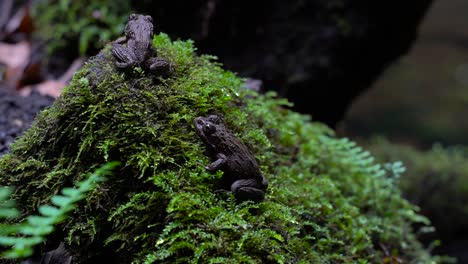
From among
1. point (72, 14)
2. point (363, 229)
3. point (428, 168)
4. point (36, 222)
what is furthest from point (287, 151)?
point (428, 168)

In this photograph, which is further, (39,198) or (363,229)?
(363,229)

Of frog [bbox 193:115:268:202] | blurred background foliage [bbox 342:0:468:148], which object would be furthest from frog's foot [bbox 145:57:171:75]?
blurred background foliage [bbox 342:0:468:148]

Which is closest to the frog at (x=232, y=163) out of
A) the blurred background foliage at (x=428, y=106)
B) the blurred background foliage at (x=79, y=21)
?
the blurred background foliage at (x=79, y=21)

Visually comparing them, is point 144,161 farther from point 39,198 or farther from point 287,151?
point 287,151

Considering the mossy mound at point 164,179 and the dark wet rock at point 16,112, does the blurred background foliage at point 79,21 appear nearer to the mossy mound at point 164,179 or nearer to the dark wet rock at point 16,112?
the dark wet rock at point 16,112

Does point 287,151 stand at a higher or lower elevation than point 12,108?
higher

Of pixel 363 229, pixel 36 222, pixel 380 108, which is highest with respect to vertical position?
pixel 380 108

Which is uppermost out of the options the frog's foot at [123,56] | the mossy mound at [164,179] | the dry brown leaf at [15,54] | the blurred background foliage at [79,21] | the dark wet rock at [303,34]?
the dark wet rock at [303,34]
